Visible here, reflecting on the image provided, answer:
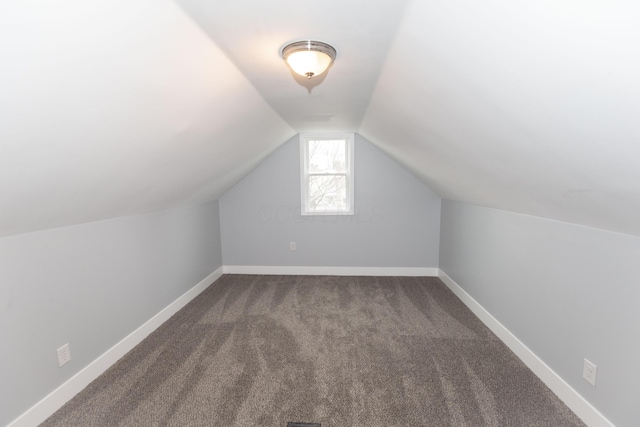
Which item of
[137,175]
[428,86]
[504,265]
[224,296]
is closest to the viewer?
[428,86]

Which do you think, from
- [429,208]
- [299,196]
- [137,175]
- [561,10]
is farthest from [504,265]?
[137,175]

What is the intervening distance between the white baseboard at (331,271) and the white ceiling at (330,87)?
7.60 ft

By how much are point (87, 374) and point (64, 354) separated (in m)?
0.26

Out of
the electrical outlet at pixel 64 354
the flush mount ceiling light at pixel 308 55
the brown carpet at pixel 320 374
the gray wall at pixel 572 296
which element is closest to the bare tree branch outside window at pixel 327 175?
the brown carpet at pixel 320 374

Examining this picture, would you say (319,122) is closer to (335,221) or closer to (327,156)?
(327,156)

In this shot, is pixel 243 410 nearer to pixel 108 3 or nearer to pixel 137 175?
pixel 137 175

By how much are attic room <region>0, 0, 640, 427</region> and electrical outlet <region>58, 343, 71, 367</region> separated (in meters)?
0.01

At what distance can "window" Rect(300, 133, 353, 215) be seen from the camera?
13.9ft

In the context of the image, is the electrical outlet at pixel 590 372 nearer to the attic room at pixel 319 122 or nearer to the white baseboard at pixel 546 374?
the attic room at pixel 319 122

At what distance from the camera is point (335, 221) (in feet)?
14.0

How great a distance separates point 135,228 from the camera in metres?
2.57

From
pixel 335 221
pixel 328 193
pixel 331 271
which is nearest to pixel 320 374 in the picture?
pixel 331 271

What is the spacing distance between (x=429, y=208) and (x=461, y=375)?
244cm

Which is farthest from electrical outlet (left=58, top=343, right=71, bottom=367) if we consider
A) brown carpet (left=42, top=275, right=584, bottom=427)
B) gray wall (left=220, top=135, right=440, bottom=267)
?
gray wall (left=220, top=135, right=440, bottom=267)
